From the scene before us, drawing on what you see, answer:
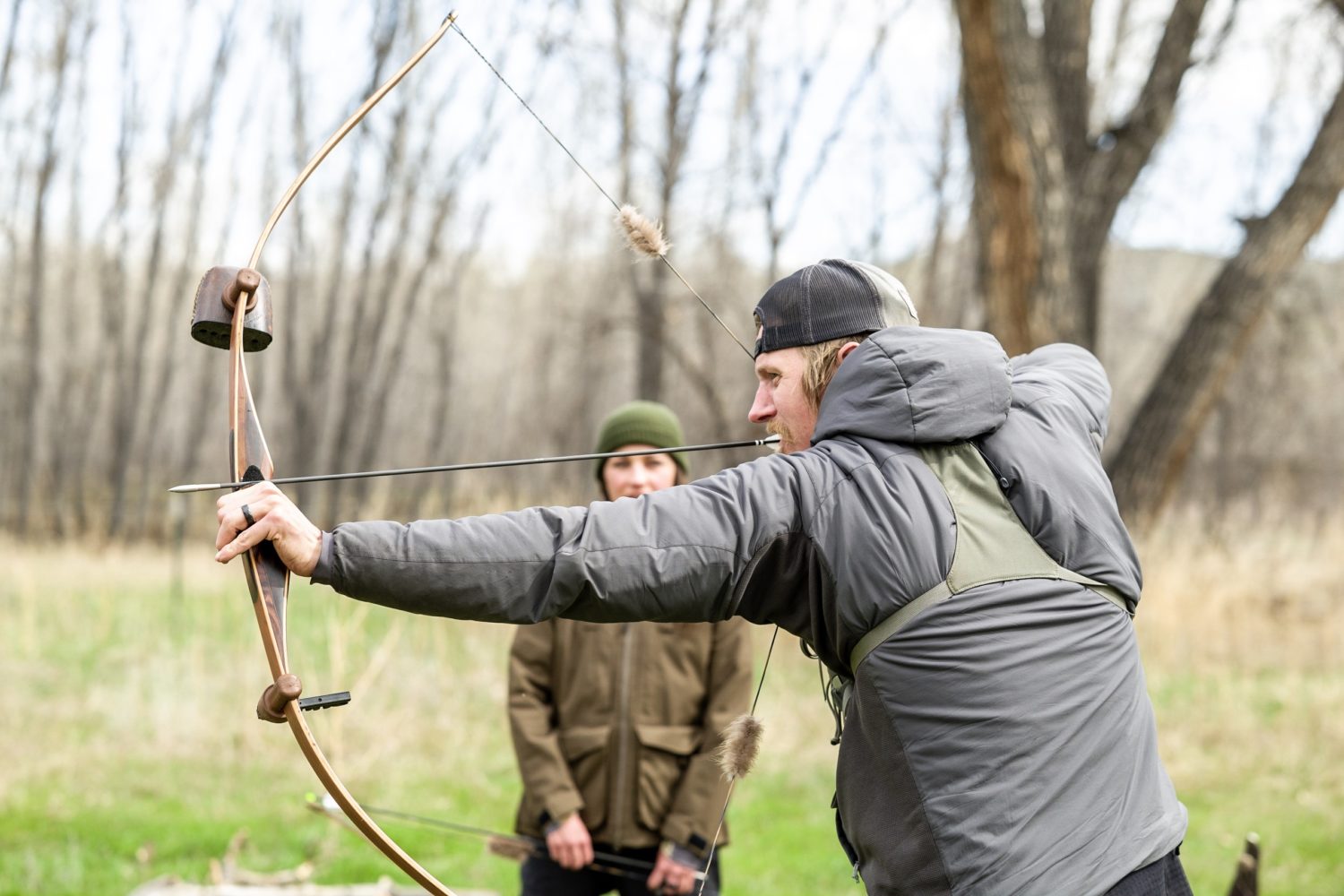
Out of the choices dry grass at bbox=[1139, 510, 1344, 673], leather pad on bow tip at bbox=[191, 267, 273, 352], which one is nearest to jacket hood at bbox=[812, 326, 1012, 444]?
leather pad on bow tip at bbox=[191, 267, 273, 352]

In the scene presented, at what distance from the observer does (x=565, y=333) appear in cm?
1856

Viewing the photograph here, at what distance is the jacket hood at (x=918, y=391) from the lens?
1661 mm

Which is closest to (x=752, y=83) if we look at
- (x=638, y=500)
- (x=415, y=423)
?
(x=638, y=500)

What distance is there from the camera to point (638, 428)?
3117 mm

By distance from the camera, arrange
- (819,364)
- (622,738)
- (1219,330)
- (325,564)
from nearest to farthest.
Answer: (325,564)
(819,364)
(622,738)
(1219,330)

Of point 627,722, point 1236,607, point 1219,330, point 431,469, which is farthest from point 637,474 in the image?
point 1236,607

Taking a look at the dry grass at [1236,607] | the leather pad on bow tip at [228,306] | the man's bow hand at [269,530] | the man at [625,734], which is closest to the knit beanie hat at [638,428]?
the man at [625,734]

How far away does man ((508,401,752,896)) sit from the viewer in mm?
2900

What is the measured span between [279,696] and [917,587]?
90 centimetres

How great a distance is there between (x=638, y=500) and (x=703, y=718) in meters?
1.56

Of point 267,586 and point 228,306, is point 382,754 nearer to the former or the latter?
point 228,306

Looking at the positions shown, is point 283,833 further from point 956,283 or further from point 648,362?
point 956,283

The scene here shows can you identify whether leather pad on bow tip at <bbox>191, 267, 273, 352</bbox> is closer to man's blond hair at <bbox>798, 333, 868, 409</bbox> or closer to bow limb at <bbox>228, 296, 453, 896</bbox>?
bow limb at <bbox>228, 296, 453, 896</bbox>

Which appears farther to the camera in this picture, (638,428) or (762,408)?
(638,428)
